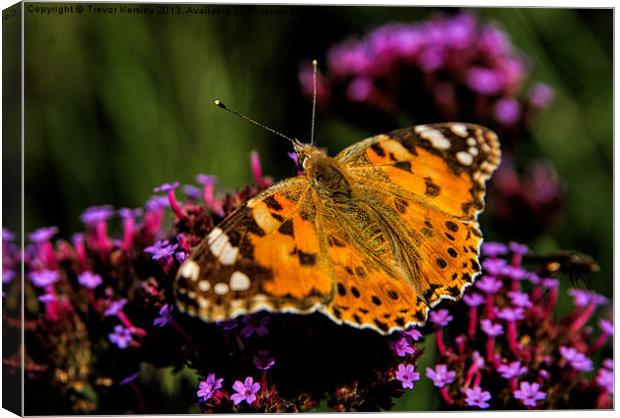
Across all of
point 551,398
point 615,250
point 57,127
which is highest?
point 57,127

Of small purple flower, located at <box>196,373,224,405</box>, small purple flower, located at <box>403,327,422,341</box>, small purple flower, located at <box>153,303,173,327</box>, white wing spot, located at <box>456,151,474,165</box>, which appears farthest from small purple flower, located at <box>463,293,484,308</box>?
small purple flower, located at <box>153,303,173,327</box>

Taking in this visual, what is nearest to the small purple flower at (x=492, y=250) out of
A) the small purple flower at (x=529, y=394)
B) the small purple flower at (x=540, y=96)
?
the small purple flower at (x=529, y=394)

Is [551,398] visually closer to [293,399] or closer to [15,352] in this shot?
A: [293,399]

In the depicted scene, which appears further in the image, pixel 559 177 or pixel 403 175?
pixel 559 177

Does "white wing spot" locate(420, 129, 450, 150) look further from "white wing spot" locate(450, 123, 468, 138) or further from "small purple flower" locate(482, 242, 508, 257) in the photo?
"small purple flower" locate(482, 242, 508, 257)

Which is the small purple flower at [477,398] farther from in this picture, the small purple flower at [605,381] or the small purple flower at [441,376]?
the small purple flower at [605,381]

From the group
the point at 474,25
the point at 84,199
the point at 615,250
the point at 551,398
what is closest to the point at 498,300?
the point at 551,398

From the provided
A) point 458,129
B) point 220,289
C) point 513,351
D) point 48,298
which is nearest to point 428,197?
point 458,129
